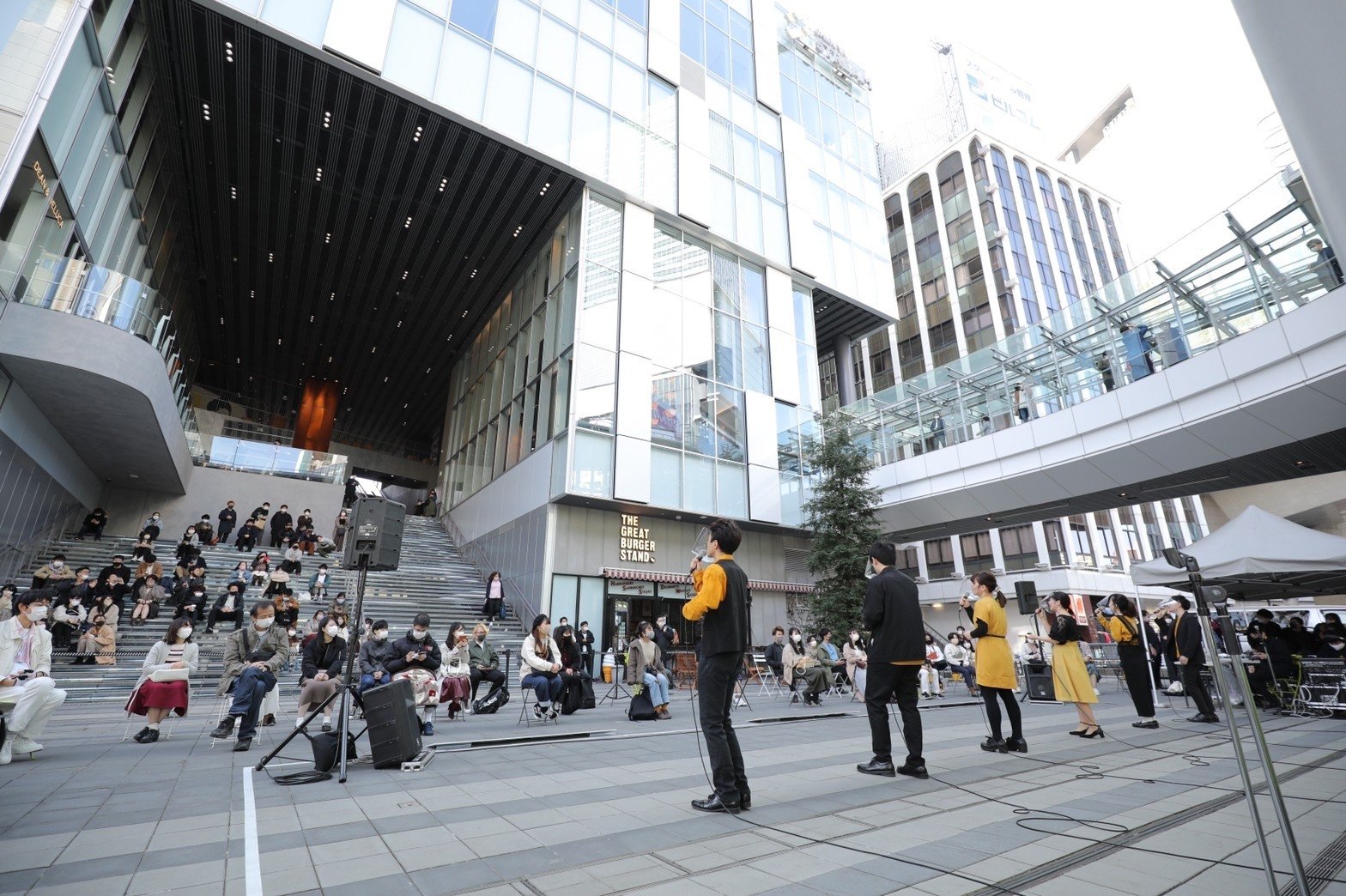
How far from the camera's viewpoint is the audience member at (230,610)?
44.5ft

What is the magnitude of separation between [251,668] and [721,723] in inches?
231

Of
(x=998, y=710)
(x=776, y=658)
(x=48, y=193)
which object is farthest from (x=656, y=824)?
(x=48, y=193)

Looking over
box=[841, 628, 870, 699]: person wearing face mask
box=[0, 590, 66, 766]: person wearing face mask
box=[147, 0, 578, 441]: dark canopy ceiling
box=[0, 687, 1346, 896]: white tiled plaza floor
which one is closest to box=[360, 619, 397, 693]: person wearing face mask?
box=[0, 687, 1346, 896]: white tiled plaza floor

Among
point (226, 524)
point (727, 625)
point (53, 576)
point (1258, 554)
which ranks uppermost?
point (226, 524)

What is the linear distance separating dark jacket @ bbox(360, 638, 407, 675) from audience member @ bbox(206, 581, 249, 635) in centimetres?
690

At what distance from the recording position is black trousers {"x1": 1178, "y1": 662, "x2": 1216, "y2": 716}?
28.4ft

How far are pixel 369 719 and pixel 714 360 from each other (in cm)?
1696

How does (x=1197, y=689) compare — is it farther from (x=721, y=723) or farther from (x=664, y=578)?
(x=664, y=578)

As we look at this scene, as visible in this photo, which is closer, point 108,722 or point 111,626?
point 108,722

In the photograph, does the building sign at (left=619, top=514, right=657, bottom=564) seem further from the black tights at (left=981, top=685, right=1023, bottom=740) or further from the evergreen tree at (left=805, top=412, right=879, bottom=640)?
the black tights at (left=981, top=685, right=1023, bottom=740)

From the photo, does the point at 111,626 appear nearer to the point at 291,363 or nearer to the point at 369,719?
the point at 369,719

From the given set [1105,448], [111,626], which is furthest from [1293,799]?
[111,626]

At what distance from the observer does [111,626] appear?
12250mm

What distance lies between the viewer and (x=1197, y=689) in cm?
877
